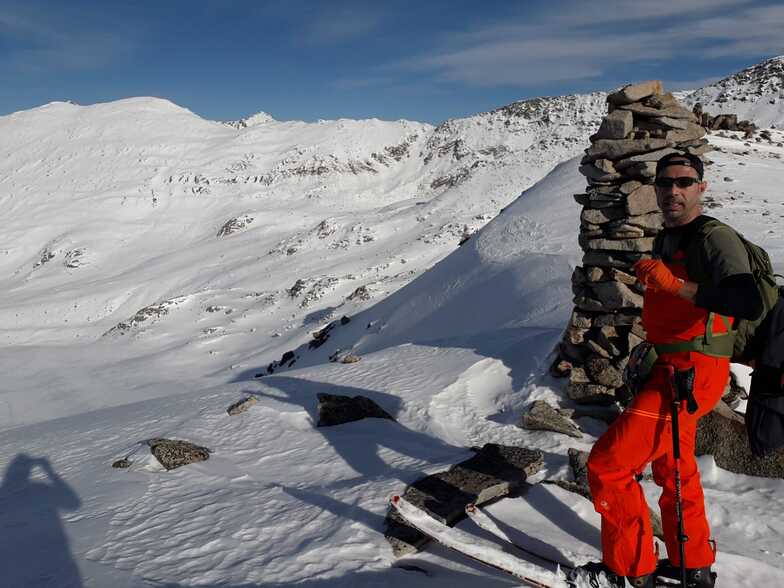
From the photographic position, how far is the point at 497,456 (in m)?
6.12

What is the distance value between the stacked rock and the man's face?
379cm

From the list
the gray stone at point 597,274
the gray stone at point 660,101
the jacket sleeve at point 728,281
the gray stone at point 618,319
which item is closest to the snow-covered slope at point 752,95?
the gray stone at point 660,101

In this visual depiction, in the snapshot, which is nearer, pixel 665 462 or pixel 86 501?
pixel 665 462

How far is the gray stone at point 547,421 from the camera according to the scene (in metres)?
6.98

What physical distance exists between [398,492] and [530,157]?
2279 inches

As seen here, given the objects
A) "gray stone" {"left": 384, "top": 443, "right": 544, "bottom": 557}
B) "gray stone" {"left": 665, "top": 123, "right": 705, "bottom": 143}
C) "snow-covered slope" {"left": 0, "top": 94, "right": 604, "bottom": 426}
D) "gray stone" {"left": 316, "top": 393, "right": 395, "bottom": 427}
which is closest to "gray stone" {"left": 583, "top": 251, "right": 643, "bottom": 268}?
"gray stone" {"left": 665, "top": 123, "right": 705, "bottom": 143}

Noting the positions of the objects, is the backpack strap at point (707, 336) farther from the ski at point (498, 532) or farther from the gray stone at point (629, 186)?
the gray stone at point (629, 186)

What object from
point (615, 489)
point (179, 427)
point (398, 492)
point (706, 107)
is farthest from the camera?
point (706, 107)

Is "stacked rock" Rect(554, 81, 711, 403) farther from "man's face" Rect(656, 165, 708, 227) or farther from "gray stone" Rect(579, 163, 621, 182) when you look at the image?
"man's face" Rect(656, 165, 708, 227)

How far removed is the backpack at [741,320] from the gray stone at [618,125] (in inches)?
170

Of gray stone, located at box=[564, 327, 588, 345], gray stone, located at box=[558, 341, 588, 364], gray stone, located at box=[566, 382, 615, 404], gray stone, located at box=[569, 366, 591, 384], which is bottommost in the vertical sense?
gray stone, located at box=[566, 382, 615, 404]

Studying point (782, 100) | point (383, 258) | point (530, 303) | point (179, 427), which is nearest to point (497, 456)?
point (179, 427)

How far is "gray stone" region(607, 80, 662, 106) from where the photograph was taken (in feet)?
24.7

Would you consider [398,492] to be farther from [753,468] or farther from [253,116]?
[253,116]
